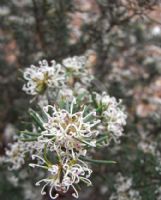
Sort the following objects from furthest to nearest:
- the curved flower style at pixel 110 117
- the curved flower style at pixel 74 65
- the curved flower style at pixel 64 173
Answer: the curved flower style at pixel 74 65 → the curved flower style at pixel 110 117 → the curved flower style at pixel 64 173

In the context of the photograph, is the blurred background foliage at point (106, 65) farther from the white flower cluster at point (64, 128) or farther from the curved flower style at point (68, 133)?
the curved flower style at point (68, 133)

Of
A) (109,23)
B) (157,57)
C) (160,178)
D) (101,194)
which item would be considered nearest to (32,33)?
(109,23)

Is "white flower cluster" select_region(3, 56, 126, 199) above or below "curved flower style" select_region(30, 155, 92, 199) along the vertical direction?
above

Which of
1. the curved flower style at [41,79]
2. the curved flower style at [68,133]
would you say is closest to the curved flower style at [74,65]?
the curved flower style at [41,79]

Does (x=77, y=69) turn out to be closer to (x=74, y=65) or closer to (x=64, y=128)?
(x=74, y=65)

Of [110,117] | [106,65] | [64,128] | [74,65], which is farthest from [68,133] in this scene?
[106,65]

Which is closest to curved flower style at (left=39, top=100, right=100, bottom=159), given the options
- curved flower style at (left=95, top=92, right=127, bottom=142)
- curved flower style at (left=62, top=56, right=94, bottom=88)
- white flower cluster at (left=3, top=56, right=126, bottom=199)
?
white flower cluster at (left=3, top=56, right=126, bottom=199)

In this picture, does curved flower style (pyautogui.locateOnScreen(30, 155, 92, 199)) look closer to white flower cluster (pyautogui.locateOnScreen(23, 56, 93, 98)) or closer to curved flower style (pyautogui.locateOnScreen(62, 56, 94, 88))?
white flower cluster (pyautogui.locateOnScreen(23, 56, 93, 98))

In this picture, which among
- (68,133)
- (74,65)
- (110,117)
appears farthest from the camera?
(74,65)
